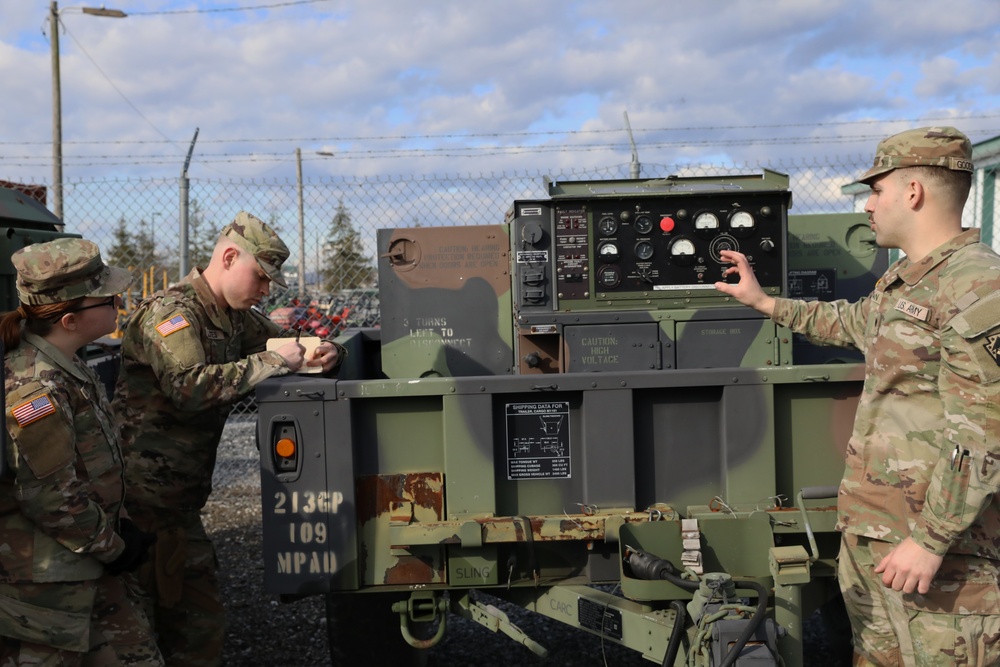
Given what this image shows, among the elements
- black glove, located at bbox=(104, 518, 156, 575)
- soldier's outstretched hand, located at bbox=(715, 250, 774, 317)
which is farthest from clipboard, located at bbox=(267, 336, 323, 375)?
soldier's outstretched hand, located at bbox=(715, 250, 774, 317)

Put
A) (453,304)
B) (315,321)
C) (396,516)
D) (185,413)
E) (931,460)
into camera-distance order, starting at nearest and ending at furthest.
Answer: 1. (931,460)
2. (396,516)
3. (185,413)
4. (453,304)
5. (315,321)

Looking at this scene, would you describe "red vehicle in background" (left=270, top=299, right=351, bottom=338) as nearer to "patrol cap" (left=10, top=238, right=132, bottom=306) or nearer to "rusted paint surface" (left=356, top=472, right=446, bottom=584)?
"rusted paint surface" (left=356, top=472, right=446, bottom=584)

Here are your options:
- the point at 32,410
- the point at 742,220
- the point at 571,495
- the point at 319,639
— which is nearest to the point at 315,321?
the point at 319,639

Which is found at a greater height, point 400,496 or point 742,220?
point 742,220

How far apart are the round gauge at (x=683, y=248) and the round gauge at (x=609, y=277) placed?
0.29 m

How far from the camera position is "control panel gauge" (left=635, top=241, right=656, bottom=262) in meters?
4.57

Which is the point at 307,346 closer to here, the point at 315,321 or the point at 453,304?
the point at 453,304

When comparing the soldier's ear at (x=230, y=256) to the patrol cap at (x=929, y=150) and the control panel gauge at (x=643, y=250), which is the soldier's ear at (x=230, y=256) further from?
the patrol cap at (x=929, y=150)

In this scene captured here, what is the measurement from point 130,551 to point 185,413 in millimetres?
935

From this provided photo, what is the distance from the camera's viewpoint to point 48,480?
255cm

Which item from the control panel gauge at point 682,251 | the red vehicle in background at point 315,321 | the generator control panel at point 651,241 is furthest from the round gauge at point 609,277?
the red vehicle in background at point 315,321

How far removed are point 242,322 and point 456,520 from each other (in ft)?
4.92

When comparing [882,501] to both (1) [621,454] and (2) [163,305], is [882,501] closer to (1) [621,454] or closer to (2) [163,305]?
(1) [621,454]

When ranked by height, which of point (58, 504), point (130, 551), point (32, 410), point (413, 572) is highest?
point (32, 410)
